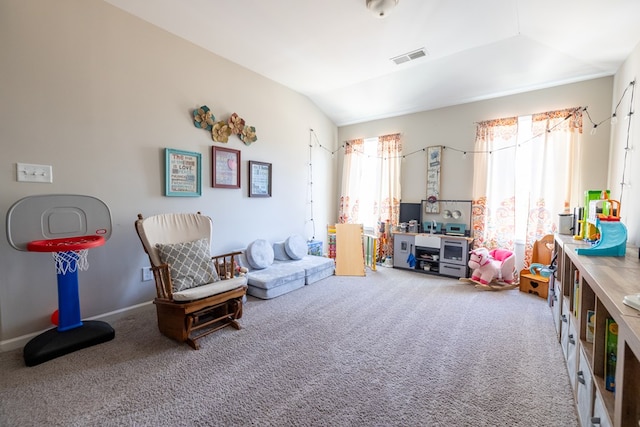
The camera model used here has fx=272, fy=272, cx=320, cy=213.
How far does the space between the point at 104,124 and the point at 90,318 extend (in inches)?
68.8

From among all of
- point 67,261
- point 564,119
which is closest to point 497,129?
point 564,119

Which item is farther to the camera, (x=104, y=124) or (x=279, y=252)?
(x=279, y=252)

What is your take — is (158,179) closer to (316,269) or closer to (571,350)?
(316,269)

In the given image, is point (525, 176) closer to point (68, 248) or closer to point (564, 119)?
point (564, 119)

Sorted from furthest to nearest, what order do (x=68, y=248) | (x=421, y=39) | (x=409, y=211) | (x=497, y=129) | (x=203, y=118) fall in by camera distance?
(x=409, y=211) → (x=497, y=129) → (x=203, y=118) → (x=421, y=39) → (x=68, y=248)

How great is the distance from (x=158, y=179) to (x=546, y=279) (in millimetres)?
4519

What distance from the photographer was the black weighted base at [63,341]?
188 centimetres

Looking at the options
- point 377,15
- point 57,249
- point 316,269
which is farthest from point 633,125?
point 57,249

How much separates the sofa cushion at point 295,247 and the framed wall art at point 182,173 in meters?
1.45

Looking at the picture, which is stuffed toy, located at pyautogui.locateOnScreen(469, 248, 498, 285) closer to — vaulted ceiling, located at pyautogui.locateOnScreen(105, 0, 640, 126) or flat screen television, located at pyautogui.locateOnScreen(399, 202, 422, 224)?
flat screen television, located at pyautogui.locateOnScreen(399, 202, 422, 224)

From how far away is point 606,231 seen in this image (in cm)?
181

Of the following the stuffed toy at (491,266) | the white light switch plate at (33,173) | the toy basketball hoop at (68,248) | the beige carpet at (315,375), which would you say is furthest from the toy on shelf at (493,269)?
the white light switch plate at (33,173)

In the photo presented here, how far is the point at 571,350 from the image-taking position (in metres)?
1.72

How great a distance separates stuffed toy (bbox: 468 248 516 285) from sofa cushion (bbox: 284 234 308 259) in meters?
2.37
